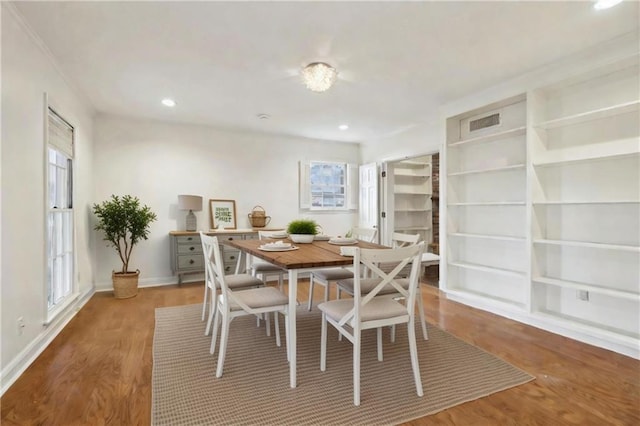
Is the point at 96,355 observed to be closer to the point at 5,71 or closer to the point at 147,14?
the point at 5,71

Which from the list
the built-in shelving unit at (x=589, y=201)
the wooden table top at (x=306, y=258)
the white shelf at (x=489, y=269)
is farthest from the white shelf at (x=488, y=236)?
the wooden table top at (x=306, y=258)

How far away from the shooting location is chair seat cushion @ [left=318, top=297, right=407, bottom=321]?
1932 millimetres

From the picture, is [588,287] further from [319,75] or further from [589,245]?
[319,75]

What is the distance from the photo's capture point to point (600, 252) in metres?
2.77

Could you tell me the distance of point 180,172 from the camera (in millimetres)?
4855

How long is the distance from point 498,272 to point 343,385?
7.52 feet

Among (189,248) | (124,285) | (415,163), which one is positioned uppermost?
(415,163)

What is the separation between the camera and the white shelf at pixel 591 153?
2543 millimetres

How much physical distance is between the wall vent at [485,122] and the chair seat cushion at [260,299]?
299cm

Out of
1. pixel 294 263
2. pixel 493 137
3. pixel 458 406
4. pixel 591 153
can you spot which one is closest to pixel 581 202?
pixel 591 153

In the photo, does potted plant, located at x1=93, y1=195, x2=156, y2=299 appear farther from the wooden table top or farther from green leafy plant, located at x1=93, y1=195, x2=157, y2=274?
the wooden table top

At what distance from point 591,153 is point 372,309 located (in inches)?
94.4

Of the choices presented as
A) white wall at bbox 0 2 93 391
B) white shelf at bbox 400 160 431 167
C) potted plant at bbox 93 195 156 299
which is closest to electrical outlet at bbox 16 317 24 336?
white wall at bbox 0 2 93 391

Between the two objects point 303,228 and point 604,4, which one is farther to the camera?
point 303,228
